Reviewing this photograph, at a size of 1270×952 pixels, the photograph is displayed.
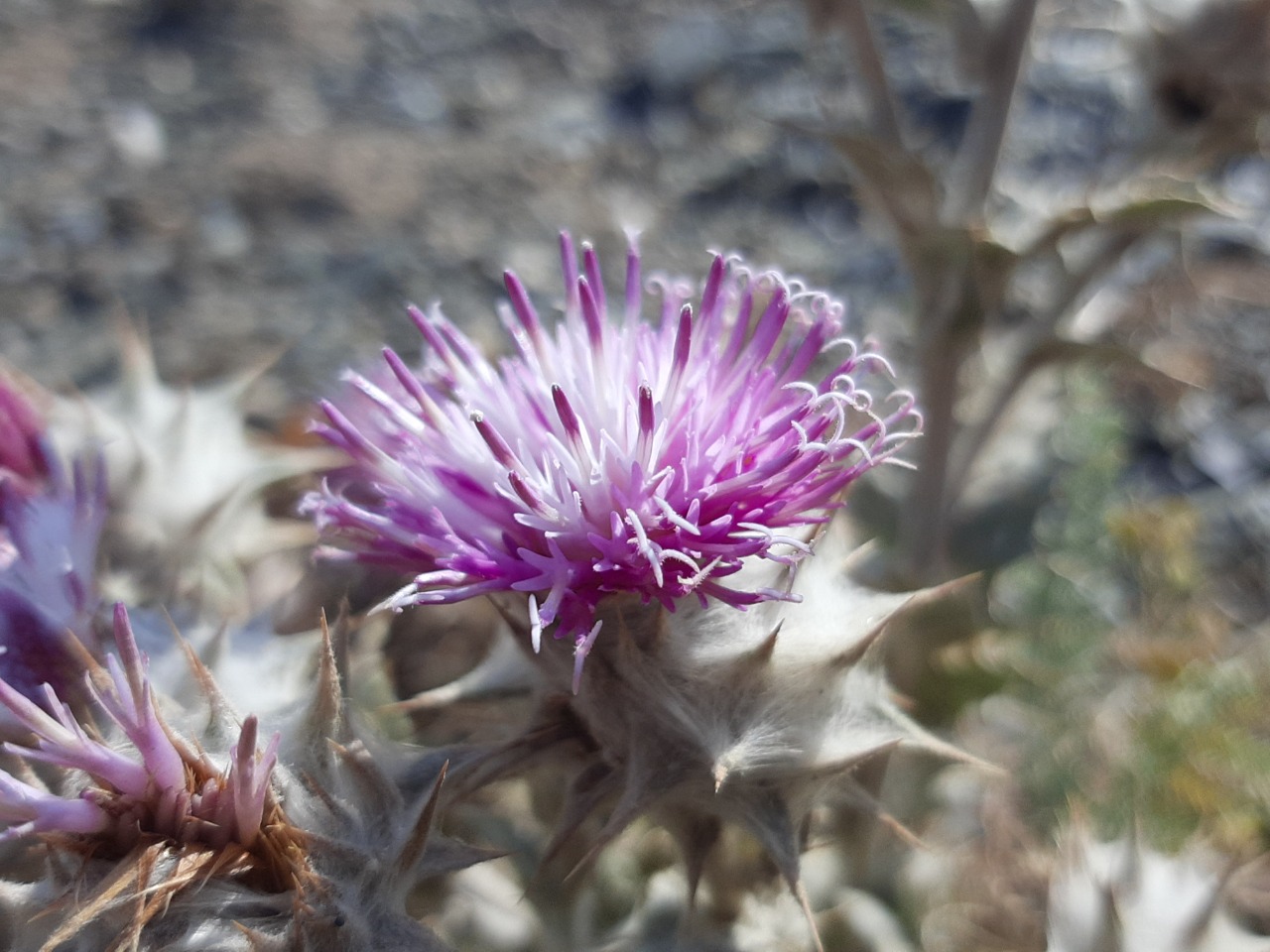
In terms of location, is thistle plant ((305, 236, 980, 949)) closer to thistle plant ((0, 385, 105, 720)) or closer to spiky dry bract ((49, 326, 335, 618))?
thistle plant ((0, 385, 105, 720))

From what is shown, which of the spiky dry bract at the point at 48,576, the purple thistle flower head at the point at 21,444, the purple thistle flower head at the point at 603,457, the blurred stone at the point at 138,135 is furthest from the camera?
the blurred stone at the point at 138,135

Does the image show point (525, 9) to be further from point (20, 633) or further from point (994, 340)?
point (20, 633)

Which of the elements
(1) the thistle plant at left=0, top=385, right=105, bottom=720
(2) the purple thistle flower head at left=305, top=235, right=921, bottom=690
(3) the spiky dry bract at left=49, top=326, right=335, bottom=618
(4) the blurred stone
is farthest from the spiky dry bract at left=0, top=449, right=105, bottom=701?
(4) the blurred stone

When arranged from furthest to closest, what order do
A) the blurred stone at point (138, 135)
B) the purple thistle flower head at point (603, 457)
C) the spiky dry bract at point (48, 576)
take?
1. the blurred stone at point (138, 135)
2. the spiky dry bract at point (48, 576)
3. the purple thistle flower head at point (603, 457)

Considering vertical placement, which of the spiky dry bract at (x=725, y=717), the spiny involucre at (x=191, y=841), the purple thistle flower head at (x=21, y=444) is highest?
the purple thistle flower head at (x=21, y=444)

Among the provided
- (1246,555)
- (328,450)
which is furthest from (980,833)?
(328,450)

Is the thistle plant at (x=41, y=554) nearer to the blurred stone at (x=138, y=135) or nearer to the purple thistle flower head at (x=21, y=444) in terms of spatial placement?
the purple thistle flower head at (x=21, y=444)

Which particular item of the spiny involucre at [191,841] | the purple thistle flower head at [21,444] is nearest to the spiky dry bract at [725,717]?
the spiny involucre at [191,841]
